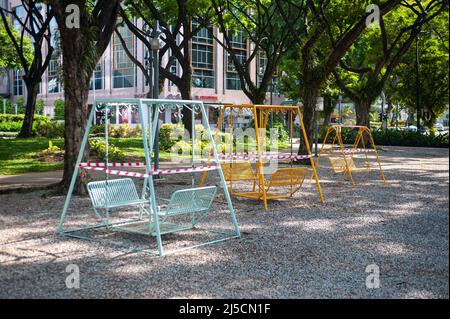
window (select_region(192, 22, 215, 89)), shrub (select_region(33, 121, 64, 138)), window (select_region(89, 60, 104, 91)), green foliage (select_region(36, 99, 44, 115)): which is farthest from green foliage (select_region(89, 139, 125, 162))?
green foliage (select_region(36, 99, 44, 115))

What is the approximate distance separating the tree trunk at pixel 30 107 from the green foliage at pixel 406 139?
695 inches

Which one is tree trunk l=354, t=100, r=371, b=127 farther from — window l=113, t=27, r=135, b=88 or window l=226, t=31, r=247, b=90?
window l=226, t=31, r=247, b=90

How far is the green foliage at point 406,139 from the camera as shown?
1228 inches

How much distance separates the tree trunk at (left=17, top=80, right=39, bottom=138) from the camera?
2645cm

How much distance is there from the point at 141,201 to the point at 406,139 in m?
26.8

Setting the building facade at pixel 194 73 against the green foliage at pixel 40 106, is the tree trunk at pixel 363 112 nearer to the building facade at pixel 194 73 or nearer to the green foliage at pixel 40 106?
the building facade at pixel 194 73

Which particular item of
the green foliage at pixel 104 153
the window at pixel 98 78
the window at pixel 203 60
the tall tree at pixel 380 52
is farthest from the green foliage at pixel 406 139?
the window at pixel 98 78

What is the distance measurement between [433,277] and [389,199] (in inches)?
231

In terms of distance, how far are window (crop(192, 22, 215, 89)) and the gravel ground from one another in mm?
41915

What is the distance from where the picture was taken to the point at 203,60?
5275cm

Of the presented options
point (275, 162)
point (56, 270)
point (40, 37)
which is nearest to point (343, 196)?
point (56, 270)

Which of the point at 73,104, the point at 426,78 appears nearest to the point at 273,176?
the point at 73,104
